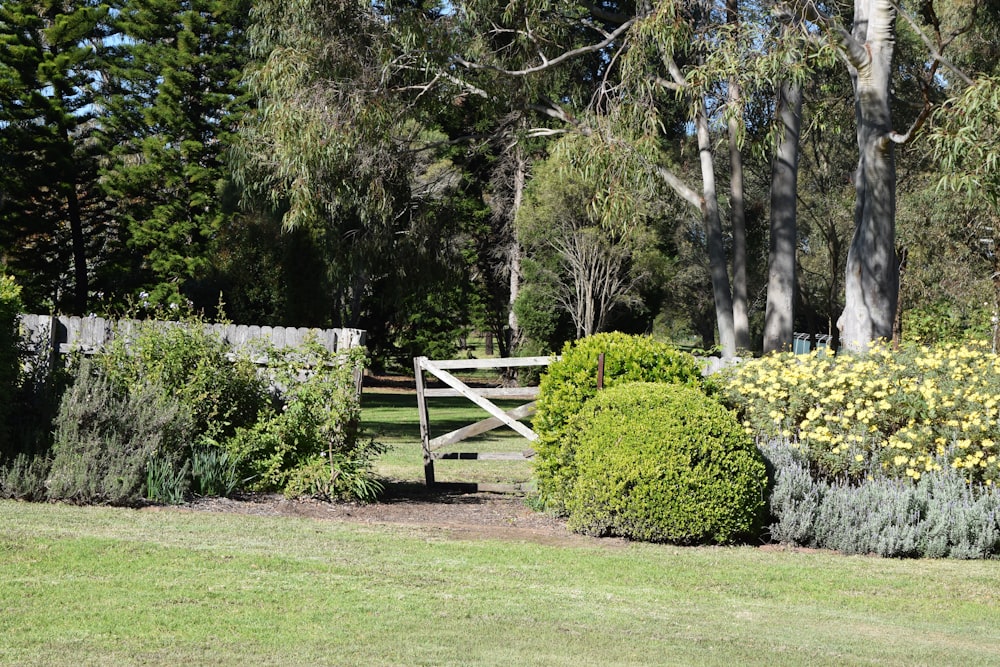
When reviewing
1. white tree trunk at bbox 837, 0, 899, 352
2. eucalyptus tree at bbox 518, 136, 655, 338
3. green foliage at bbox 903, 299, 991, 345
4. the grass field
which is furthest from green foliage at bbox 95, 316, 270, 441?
green foliage at bbox 903, 299, 991, 345

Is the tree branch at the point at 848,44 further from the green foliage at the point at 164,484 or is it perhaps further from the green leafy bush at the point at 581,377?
the green foliage at the point at 164,484

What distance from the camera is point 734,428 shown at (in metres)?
8.35

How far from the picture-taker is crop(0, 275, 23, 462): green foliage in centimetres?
886

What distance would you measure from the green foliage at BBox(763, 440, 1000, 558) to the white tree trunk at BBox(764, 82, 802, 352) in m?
8.51

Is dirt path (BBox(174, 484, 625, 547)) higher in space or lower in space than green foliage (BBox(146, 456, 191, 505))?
lower

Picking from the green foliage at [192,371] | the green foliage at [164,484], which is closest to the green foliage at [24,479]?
the green foliage at [164,484]

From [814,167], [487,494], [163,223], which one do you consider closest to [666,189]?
[814,167]

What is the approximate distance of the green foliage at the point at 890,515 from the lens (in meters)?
8.29

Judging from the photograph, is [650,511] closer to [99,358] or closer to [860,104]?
[99,358]

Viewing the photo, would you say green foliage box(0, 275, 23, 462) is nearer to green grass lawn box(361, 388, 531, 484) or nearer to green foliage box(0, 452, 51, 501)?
green foliage box(0, 452, 51, 501)

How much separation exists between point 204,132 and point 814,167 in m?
20.2

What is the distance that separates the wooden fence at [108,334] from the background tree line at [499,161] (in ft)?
1.37

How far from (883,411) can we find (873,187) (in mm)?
5710

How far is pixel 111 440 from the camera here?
8836mm
